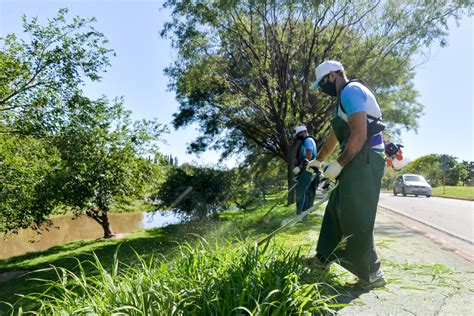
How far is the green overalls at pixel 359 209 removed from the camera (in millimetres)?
3299

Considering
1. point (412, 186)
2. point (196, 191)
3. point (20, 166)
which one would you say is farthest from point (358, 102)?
point (412, 186)

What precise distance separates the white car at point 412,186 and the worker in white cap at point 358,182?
24491 mm

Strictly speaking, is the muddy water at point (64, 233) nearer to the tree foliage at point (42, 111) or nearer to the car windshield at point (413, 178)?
the tree foliage at point (42, 111)

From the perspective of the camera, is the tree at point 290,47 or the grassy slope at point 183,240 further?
the tree at point 290,47

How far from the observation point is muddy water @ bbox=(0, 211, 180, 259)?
19.9m

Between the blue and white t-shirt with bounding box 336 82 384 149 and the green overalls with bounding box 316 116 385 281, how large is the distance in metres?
0.19

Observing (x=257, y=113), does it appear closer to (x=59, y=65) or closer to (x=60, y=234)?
(x=59, y=65)

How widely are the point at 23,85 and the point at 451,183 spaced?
49.1 metres

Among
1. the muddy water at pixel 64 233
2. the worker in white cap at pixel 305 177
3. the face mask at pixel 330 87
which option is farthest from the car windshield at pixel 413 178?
the face mask at pixel 330 87

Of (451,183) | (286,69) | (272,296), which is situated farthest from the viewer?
(451,183)

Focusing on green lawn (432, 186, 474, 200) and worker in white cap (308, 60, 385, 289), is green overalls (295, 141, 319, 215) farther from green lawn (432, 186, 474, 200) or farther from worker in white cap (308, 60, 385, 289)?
green lawn (432, 186, 474, 200)

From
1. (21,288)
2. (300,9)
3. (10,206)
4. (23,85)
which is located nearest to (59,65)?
(23,85)

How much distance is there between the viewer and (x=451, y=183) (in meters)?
47.3

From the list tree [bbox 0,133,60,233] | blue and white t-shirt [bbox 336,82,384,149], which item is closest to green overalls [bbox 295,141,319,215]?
blue and white t-shirt [bbox 336,82,384,149]
